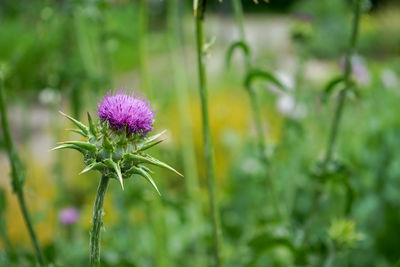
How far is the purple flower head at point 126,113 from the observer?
118cm

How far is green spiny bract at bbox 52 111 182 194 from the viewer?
43.6 inches

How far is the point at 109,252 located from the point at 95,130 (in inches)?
57.7

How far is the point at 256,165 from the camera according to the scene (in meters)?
3.06

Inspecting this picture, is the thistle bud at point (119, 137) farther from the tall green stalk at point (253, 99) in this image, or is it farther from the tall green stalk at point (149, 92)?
the tall green stalk at point (149, 92)

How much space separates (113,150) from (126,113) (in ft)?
0.35

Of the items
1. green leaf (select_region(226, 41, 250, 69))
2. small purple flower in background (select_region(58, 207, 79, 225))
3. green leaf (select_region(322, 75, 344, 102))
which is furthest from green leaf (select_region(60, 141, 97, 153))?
small purple flower in background (select_region(58, 207, 79, 225))

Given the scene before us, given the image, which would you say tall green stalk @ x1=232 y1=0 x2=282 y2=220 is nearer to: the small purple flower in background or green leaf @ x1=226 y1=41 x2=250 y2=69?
green leaf @ x1=226 y1=41 x2=250 y2=69

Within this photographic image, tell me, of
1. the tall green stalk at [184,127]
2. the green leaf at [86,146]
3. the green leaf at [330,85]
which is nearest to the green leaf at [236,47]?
the green leaf at [330,85]

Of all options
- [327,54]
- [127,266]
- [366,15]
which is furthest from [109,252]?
[327,54]

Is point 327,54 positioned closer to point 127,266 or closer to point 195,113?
point 195,113

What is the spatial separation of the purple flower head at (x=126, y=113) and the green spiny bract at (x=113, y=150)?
0.02m

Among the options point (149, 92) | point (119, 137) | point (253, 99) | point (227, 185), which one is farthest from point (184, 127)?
point (119, 137)

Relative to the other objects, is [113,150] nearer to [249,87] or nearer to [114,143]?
[114,143]

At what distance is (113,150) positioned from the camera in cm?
115
